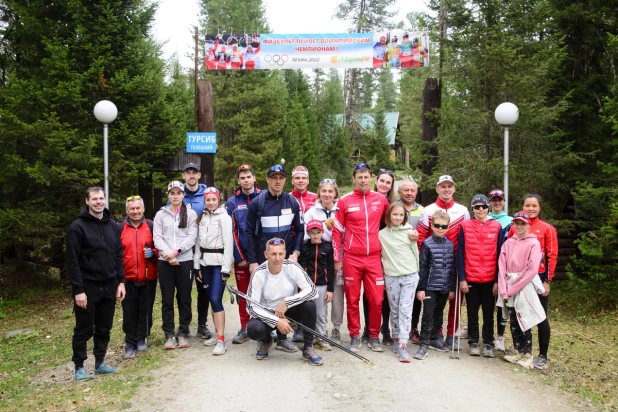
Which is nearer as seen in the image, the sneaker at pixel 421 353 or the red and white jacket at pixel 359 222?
the sneaker at pixel 421 353

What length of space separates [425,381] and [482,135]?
684 cm

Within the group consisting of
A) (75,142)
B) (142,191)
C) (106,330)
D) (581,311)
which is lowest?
(581,311)

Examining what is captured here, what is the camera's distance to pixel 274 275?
5879 millimetres

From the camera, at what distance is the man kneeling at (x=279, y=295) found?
5727 mm

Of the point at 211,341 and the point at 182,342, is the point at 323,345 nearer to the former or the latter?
the point at 211,341

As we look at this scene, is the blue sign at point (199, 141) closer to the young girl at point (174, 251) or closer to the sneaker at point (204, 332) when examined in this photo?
the young girl at point (174, 251)

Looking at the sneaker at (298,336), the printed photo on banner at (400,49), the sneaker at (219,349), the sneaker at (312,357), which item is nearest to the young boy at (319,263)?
the sneaker at (298,336)

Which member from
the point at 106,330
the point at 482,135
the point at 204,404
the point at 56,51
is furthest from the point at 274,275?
the point at 56,51

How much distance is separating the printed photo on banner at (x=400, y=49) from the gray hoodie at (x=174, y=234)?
7899 mm

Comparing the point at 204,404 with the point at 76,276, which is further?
the point at 76,276

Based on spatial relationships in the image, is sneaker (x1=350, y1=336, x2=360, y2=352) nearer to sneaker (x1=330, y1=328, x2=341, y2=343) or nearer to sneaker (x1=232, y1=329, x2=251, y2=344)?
sneaker (x1=330, y1=328, x2=341, y2=343)

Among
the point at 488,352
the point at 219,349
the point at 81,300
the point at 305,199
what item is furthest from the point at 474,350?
the point at 81,300

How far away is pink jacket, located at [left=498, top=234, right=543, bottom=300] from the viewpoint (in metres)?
5.95

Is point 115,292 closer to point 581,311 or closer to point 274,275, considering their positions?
point 274,275
